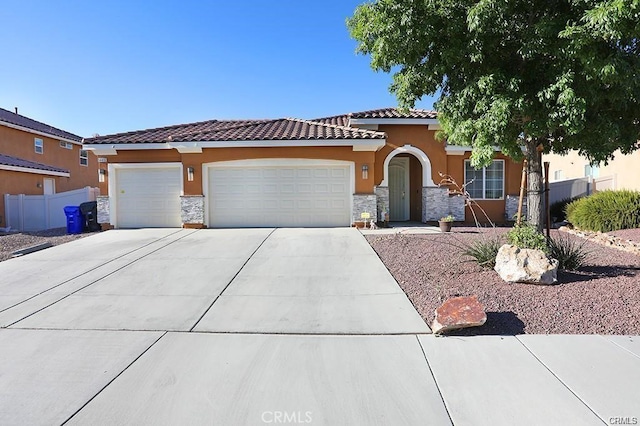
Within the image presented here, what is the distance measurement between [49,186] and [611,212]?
27.5 m

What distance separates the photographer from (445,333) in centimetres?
436

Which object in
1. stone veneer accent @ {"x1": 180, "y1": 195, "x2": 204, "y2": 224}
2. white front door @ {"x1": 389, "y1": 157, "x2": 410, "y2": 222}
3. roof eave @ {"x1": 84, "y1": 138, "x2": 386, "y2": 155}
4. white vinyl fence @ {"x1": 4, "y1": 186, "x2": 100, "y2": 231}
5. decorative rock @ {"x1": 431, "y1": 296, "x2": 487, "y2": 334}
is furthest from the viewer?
white vinyl fence @ {"x1": 4, "y1": 186, "x2": 100, "y2": 231}

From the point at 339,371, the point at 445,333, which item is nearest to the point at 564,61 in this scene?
the point at 445,333

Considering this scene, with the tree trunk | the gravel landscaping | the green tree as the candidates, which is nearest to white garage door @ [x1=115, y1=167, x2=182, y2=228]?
the gravel landscaping

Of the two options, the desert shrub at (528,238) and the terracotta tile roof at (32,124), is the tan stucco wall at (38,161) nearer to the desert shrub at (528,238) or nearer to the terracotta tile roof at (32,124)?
the terracotta tile roof at (32,124)

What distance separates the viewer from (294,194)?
1341cm

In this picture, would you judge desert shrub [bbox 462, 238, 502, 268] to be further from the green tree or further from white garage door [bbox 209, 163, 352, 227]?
white garage door [bbox 209, 163, 352, 227]

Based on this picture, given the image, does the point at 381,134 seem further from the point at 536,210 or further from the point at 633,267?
the point at 633,267

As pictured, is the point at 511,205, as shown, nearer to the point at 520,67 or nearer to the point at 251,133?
the point at 520,67

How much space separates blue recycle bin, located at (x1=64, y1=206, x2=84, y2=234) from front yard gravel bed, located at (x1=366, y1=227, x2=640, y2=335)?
477 inches

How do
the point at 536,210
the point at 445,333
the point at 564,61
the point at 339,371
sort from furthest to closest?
the point at 536,210 → the point at 564,61 → the point at 445,333 → the point at 339,371

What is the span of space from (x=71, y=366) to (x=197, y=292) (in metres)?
2.47

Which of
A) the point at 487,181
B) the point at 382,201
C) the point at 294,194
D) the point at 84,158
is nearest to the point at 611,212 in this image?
the point at 487,181

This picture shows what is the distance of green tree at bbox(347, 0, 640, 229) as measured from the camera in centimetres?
475
